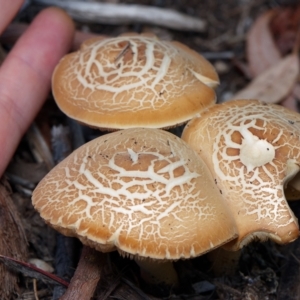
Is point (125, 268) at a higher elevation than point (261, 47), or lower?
lower

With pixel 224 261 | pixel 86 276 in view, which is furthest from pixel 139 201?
pixel 224 261

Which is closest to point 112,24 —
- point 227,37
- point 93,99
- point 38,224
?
point 227,37

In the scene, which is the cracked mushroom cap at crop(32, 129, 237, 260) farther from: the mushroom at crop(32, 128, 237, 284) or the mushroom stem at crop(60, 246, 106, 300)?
the mushroom stem at crop(60, 246, 106, 300)

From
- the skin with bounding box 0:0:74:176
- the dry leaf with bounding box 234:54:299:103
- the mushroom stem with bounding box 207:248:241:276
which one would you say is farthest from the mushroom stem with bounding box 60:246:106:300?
the dry leaf with bounding box 234:54:299:103

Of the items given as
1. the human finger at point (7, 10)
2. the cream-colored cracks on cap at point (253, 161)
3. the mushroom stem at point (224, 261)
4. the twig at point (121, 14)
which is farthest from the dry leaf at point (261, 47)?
the human finger at point (7, 10)

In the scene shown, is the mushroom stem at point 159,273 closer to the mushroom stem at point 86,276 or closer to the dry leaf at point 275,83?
the mushroom stem at point 86,276

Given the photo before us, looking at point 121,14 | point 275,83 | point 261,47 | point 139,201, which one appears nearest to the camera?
point 139,201

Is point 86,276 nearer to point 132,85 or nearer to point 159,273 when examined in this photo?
point 159,273
